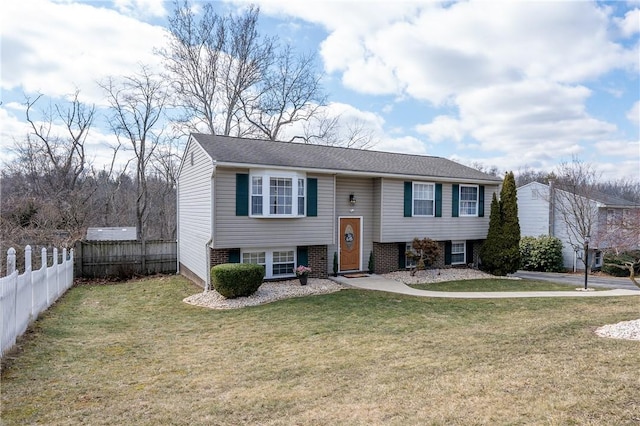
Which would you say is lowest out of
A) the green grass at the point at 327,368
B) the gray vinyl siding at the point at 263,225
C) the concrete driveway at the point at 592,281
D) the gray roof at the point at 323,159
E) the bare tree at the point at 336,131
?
the concrete driveway at the point at 592,281

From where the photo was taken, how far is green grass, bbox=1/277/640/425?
12.5 ft

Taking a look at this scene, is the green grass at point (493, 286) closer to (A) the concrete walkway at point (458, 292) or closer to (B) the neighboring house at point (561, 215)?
(A) the concrete walkway at point (458, 292)

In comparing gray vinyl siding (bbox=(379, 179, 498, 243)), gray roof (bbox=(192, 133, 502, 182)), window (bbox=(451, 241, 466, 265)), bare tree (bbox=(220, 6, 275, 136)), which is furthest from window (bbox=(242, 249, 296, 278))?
bare tree (bbox=(220, 6, 275, 136))

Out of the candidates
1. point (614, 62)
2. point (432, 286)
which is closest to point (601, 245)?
point (614, 62)

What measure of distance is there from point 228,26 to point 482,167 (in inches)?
1418

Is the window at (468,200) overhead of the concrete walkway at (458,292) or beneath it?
overhead

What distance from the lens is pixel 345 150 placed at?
54.5ft

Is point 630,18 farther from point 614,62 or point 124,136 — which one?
point 124,136

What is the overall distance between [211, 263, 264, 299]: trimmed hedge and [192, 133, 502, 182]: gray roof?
10.5 feet

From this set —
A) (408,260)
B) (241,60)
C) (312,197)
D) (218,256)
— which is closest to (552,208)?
(408,260)

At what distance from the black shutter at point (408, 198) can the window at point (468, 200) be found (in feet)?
9.44

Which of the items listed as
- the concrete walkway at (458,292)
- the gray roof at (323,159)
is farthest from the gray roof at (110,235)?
the concrete walkway at (458,292)

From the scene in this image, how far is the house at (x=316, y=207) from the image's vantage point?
11.8 meters

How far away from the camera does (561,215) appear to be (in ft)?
73.4
